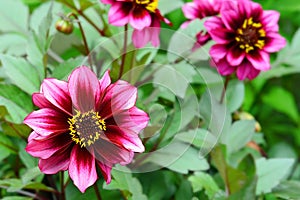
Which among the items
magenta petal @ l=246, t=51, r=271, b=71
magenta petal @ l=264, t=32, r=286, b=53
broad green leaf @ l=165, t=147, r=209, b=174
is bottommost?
broad green leaf @ l=165, t=147, r=209, b=174

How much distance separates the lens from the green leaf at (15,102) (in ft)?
2.19

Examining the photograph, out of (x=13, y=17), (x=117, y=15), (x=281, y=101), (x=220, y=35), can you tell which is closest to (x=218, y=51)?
(x=220, y=35)

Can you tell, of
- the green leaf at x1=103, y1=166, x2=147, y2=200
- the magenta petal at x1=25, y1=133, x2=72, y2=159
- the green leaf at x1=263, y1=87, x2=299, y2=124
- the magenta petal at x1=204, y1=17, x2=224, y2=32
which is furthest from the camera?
the green leaf at x1=263, y1=87, x2=299, y2=124

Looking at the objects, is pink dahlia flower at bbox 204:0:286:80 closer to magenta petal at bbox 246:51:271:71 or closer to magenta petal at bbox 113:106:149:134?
magenta petal at bbox 246:51:271:71

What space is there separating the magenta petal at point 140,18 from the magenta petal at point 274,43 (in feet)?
0.54

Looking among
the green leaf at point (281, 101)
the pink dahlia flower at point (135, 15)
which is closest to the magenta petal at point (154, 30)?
the pink dahlia flower at point (135, 15)

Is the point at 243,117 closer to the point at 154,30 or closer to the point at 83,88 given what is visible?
the point at 154,30

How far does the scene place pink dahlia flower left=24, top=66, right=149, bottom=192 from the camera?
497 millimetres

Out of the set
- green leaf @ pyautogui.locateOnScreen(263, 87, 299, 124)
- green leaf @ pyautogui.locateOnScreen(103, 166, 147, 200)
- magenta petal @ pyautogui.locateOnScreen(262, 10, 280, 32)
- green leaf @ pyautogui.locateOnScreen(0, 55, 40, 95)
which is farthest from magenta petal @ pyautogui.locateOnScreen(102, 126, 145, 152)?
green leaf @ pyautogui.locateOnScreen(263, 87, 299, 124)

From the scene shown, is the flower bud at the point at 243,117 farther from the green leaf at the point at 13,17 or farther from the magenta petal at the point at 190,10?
the green leaf at the point at 13,17

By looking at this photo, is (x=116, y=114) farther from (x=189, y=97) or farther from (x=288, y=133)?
(x=288, y=133)

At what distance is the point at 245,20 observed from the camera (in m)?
0.73

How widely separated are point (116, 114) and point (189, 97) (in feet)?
0.91

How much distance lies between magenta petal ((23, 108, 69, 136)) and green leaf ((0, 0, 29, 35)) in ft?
1.44
